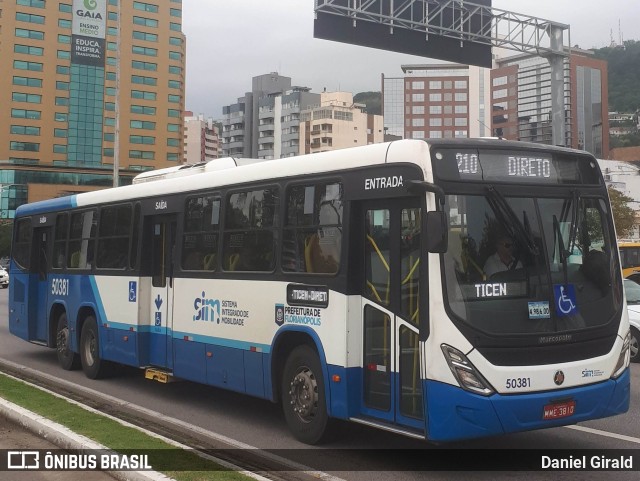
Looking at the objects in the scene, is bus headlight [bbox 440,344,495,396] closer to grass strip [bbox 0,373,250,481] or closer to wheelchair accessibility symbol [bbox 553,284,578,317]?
wheelchair accessibility symbol [bbox 553,284,578,317]

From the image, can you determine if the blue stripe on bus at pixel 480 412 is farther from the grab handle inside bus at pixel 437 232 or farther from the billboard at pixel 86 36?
Result: the billboard at pixel 86 36

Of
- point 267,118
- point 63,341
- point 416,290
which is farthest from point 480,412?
point 267,118

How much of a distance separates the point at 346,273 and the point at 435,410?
5.78ft

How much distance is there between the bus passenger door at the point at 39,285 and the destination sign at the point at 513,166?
33.0ft

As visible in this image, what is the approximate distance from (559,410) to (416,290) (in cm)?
161

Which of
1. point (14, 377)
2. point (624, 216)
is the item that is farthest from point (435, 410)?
point (624, 216)

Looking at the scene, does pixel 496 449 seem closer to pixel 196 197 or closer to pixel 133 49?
pixel 196 197

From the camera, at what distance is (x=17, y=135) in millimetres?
110625

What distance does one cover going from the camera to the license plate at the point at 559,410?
6.96 m

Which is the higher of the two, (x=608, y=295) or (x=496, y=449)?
(x=608, y=295)

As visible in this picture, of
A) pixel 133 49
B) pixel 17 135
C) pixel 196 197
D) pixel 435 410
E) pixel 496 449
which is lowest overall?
pixel 496 449

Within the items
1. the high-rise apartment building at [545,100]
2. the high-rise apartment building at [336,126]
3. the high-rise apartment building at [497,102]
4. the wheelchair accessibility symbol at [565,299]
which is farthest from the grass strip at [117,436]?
the high-rise apartment building at [497,102]

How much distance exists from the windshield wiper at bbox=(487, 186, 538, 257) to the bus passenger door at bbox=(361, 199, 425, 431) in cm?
68

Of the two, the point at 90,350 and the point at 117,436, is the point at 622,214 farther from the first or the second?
the point at 117,436
